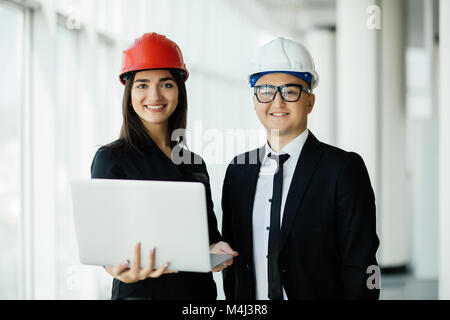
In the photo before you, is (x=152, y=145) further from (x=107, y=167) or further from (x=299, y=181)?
(x=299, y=181)

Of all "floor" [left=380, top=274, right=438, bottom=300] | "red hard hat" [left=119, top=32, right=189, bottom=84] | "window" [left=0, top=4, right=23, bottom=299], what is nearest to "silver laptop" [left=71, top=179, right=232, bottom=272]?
"red hard hat" [left=119, top=32, right=189, bottom=84]

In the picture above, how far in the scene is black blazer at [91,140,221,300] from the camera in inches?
63.0

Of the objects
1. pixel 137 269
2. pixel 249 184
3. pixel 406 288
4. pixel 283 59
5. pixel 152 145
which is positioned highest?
pixel 283 59

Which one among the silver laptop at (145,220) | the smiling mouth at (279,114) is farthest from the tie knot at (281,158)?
the silver laptop at (145,220)

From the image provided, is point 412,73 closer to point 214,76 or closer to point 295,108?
point 214,76

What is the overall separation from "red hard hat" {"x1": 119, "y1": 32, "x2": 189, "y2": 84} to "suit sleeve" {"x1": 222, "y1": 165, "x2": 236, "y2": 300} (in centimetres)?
46

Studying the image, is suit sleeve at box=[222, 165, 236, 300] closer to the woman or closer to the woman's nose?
the woman

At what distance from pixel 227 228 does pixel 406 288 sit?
3.56 metres

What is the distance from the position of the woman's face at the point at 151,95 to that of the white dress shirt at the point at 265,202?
40cm

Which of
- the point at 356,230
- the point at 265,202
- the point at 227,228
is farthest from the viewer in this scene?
the point at 227,228

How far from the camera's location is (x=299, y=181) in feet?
5.16

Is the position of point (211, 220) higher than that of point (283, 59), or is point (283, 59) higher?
point (283, 59)

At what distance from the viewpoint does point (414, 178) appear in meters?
5.16

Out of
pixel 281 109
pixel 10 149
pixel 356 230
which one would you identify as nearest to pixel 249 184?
pixel 281 109
